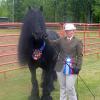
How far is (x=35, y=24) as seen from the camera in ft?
20.9

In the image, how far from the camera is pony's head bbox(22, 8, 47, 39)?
6253mm

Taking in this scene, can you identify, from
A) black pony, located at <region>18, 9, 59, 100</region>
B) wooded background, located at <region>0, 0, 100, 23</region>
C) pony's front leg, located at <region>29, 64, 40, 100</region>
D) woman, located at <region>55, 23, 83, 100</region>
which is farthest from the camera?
wooded background, located at <region>0, 0, 100, 23</region>

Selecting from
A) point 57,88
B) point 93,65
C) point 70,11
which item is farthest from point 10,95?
point 70,11

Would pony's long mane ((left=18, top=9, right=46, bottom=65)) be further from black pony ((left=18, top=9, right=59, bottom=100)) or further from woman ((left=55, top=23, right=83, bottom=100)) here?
woman ((left=55, top=23, right=83, bottom=100))

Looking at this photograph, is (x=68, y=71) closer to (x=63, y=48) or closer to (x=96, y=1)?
(x=63, y=48)

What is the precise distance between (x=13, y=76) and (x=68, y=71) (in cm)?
414

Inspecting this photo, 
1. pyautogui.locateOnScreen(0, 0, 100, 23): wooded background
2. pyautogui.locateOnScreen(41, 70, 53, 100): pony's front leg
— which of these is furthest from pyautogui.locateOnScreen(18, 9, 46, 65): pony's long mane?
pyautogui.locateOnScreen(0, 0, 100, 23): wooded background

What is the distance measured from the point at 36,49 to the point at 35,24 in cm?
54

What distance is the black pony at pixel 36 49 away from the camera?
252 inches

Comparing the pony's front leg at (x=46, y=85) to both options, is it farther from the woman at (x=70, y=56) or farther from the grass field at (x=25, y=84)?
the woman at (x=70, y=56)

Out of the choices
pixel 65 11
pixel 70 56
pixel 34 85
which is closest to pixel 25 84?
pixel 34 85

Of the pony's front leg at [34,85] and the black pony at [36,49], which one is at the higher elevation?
the black pony at [36,49]

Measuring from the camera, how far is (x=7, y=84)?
8828 millimetres

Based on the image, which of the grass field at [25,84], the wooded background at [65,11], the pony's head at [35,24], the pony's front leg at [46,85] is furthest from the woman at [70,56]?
the wooded background at [65,11]
